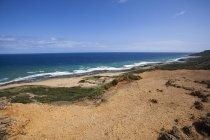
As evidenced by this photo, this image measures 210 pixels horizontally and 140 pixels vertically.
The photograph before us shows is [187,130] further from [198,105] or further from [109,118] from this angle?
[109,118]

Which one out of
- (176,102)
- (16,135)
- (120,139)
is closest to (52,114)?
(16,135)

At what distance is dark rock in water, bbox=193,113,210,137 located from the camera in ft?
34.9

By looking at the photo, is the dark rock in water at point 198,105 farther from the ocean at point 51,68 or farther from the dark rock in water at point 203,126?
the ocean at point 51,68

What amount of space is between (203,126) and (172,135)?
2087 mm

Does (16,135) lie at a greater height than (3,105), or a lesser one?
lesser

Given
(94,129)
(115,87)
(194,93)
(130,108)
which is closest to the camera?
(94,129)

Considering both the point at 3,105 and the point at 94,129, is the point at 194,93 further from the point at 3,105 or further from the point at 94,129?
the point at 3,105

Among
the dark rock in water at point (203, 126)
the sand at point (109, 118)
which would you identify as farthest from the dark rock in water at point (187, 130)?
the dark rock in water at point (203, 126)

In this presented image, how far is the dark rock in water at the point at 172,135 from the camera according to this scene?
9.87m

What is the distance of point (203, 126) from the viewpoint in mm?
10914

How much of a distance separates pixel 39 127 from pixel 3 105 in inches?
119

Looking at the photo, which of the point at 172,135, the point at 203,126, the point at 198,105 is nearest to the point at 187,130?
the point at 203,126

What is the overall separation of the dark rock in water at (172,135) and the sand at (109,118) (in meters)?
0.35

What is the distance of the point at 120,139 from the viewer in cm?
1050
